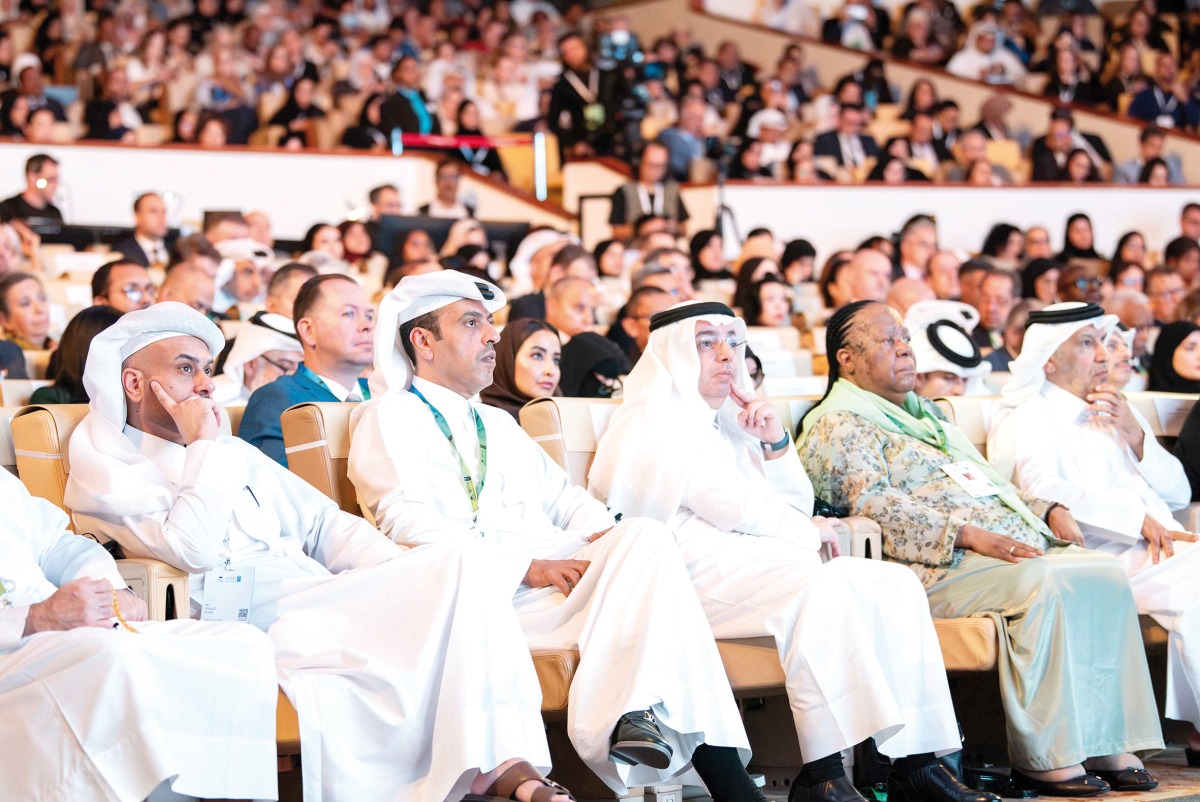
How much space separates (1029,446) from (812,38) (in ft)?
32.8

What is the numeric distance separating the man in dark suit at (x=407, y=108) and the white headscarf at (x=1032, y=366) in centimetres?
662

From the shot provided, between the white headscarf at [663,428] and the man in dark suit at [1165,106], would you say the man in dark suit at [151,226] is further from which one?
the man in dark suit at [1165,106]

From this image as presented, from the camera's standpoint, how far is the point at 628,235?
9.50 m

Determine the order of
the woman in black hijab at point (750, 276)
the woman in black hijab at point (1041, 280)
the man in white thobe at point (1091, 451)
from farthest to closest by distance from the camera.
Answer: the woman in black hijab at point (1041, 280) → the woman in black hijab at point (750, 276) → the man in white thobe at point (1091, 451)

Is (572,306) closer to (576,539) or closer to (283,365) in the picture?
(283,365)

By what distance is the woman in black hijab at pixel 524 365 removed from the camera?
460 cm

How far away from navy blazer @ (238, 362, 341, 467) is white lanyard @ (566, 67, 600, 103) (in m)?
7.63

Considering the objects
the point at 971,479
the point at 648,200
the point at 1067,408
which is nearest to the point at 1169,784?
the point at 971,479

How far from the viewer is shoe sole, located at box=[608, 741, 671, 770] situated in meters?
3.04

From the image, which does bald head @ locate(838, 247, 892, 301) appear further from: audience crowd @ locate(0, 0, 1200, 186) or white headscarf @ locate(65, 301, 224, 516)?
white headscarf @ locate(65, 301, 224, 516)

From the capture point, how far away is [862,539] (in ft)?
13.2

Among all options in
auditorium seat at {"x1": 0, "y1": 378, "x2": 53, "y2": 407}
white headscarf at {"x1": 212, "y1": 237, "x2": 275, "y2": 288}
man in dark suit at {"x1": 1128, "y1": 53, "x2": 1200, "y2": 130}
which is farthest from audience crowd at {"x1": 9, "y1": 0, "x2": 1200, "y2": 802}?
man in dark suit at {"x1": 1128, "y1": 53, "x2": 1200, "y2": 130}

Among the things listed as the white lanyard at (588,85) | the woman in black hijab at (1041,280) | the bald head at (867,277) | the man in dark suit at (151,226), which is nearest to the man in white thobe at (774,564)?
the bald head at (867,277)

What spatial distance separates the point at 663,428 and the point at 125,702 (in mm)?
1684
